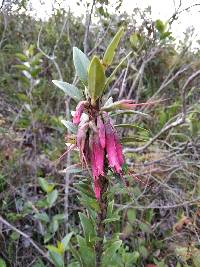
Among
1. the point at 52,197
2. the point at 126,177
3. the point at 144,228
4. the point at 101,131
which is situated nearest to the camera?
the point at 101,131

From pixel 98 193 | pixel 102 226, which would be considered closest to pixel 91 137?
pixel 98 193

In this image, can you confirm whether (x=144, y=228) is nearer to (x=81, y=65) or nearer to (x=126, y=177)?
(x=126, y=177)

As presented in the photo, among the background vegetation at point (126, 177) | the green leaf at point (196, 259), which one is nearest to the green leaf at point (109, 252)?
the background vegetation at point (126, 177)

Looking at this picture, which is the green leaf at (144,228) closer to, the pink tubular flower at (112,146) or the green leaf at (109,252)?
the green leaf at (109,252)

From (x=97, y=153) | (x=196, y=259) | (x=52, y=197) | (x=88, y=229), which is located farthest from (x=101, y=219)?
(x=52, y=197)

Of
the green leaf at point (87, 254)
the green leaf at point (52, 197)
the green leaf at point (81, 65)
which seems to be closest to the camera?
the green leaf at point (81, 65)

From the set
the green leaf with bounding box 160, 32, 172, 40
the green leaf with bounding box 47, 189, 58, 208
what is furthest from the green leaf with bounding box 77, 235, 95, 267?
the green leaf with bounding box 160, 32, 172, 40
